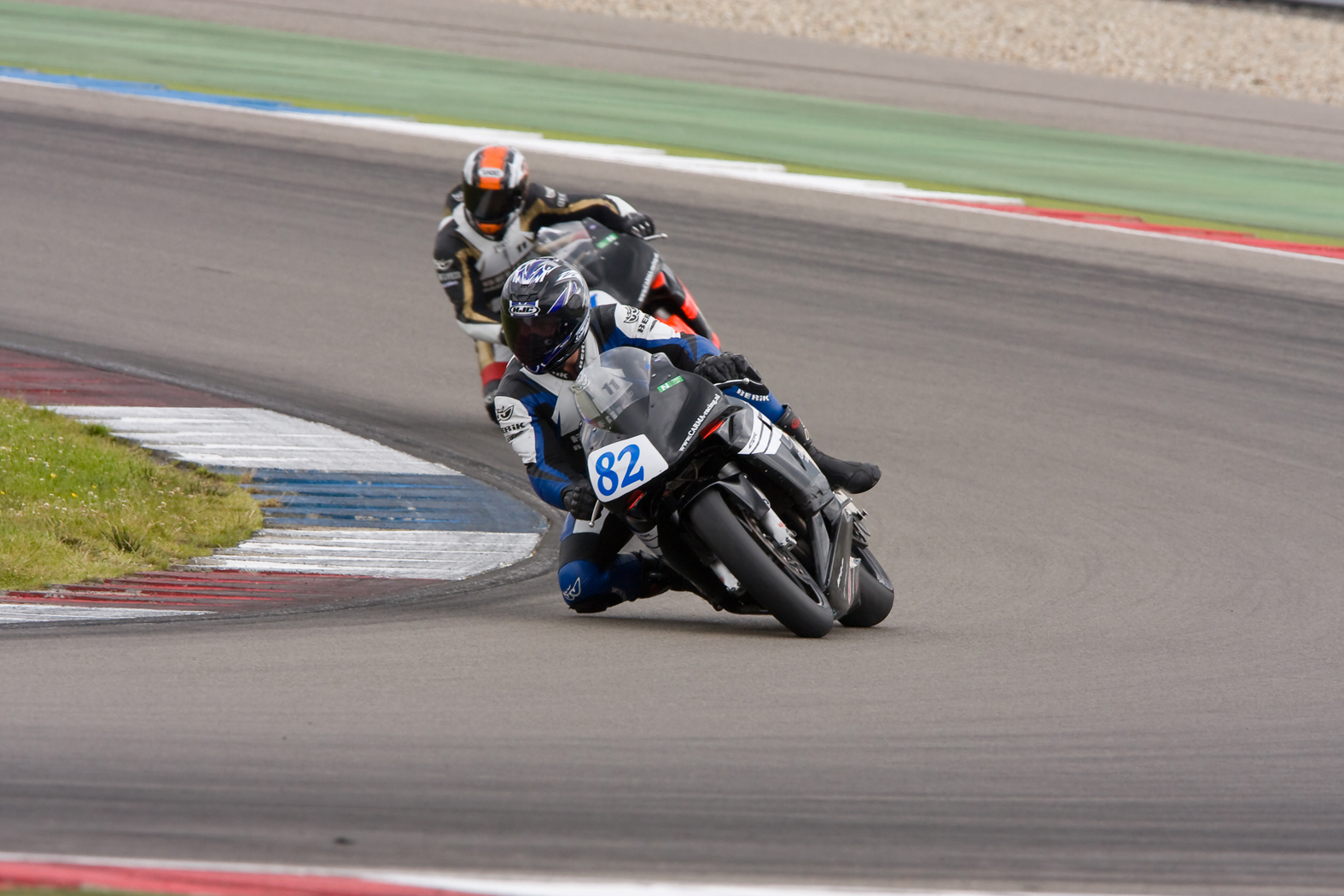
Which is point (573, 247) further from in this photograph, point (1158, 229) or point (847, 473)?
point (1158, 229)

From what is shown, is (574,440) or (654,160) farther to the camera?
(654,160)

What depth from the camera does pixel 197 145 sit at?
16.0 metres

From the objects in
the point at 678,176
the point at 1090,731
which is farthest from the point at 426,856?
the point at 678,176

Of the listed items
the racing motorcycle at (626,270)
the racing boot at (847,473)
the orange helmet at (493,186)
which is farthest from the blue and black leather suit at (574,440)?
the orange helmet at (493,186)

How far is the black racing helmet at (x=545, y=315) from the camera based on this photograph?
6.30 meters

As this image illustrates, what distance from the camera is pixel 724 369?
652 cm

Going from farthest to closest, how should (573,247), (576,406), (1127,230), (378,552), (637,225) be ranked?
(1127,230) → (637,225) → (573,247) → (378,552) → (576,406)

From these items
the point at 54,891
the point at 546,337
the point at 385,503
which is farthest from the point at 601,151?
the point at 54,891

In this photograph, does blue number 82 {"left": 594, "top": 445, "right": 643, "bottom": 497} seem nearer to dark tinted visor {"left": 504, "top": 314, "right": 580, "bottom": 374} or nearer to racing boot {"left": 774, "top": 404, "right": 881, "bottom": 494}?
dark tinted visor {"left": 504, "top": 314, "right": 580, "bottom": 374}

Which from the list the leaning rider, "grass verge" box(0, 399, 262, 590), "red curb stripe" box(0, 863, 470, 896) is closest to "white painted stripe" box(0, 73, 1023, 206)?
"grass verge" box(0, 399, 262, 590)

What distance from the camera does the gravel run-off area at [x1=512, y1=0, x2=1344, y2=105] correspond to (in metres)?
21.2

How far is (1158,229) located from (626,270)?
7.46 meters

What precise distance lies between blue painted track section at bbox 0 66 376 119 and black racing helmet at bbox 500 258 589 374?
11.7 m

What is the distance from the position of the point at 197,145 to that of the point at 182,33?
18.1 ft
